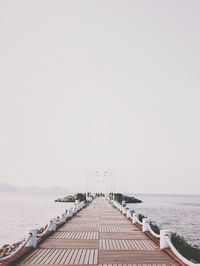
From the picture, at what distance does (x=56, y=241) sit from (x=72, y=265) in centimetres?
520

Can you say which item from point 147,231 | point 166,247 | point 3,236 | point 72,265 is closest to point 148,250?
point 166,247

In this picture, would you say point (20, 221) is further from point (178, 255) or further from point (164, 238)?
point (178, 255)

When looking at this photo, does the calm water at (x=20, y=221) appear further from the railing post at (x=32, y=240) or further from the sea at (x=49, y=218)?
the railing post at (x=32, y=240)

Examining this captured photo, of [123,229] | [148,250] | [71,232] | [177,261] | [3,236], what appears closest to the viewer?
[177,261]

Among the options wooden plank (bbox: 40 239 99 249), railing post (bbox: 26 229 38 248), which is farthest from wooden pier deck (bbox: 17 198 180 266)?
railing post (bbox: 26 229 38 248)

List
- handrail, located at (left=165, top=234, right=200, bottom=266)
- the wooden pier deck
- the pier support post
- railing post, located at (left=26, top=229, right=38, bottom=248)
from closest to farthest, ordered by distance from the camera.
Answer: handrail, located at (left=165, top=234, right=200, bottom=266) → the wooden pier deck → the pier support post → railing post, located at (left=26, top=229, right=38, bottom=248)

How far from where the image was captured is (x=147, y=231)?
782 inches

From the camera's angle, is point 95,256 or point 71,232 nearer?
point 95,256

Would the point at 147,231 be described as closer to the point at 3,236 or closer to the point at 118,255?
the point at 118,255

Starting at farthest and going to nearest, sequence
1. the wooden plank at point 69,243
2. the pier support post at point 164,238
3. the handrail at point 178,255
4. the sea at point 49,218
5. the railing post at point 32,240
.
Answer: the sea at point 49,218 → the wooden plank at point 69,243 → the railing post at point 32,240 → the pier support post at point 164,238 → the handrail at point 178,255

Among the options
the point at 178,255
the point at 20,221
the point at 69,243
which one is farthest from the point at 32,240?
the point at 20,221

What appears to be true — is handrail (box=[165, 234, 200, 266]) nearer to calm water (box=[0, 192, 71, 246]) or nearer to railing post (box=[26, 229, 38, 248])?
railing post (box=[26, 229, 38, 248])

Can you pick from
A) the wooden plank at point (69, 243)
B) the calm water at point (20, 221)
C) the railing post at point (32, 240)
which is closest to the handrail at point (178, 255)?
the wooden plank at point (69, 243)

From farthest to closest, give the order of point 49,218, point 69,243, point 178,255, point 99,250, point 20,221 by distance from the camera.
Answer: point 49,218 → point 20,221 → point 69,243 → point 99,250 → point 178,255
